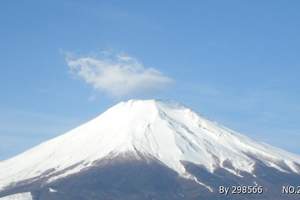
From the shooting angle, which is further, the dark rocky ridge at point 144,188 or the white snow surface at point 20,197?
the dark rocky ridge at point 144,188

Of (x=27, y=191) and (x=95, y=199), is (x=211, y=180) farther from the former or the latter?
(x=27, y=191)

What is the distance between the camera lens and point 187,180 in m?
198

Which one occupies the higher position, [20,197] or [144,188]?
[144,188]

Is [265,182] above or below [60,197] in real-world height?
above

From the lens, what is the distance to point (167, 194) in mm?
190125

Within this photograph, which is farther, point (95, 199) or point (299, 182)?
point (299, 182)

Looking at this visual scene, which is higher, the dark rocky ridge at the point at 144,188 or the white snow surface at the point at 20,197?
the dark rocky ridge at the point at 144,188

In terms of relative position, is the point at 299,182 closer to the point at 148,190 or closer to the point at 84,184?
the point at 148,190

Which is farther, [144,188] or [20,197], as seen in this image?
[144,188]

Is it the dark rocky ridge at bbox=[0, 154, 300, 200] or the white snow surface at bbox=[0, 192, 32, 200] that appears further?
Answer: the dark rocky ridge at bbox=[0, 154, 300, 200]

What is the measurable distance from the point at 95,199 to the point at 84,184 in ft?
31.0

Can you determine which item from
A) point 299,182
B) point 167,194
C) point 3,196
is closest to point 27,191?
point 3,196

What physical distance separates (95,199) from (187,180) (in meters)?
Answer: 23.2

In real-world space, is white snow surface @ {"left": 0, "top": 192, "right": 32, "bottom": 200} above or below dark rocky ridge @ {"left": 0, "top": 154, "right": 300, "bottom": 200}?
below
